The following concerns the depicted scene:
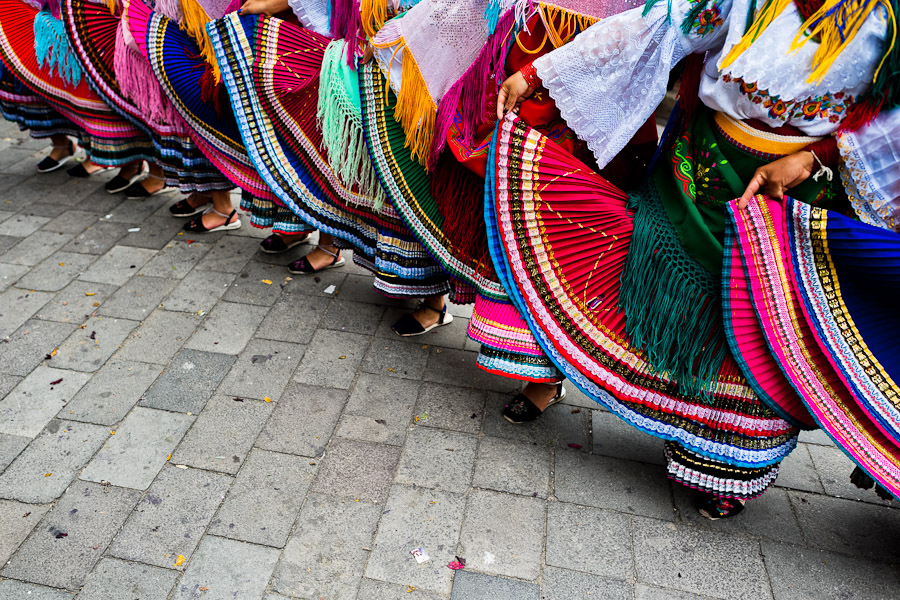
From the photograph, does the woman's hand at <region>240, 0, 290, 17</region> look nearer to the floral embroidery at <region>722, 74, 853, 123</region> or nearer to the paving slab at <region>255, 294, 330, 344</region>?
the paving slab at <region>255, 294, 330, 344</region>

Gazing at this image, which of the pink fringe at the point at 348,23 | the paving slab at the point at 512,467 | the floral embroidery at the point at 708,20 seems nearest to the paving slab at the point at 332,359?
the paving slab at the point at 512,467

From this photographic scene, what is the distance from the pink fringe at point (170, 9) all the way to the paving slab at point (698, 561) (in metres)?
2.61

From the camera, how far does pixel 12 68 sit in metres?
3.39

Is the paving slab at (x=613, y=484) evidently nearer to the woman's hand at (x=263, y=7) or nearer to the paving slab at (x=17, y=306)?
the woman's hand at (x=263, y=7)

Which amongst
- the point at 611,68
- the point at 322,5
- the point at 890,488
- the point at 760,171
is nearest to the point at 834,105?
the point at 760,171

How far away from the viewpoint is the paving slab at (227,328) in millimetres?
2613

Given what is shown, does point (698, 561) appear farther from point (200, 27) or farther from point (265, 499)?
point (200, 27)

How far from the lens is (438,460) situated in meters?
2.16

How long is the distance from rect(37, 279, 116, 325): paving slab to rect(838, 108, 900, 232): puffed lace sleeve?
2758mm

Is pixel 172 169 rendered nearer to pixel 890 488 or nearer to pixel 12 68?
pixel 12 68

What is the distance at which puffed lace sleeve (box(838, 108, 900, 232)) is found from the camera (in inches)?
58.7

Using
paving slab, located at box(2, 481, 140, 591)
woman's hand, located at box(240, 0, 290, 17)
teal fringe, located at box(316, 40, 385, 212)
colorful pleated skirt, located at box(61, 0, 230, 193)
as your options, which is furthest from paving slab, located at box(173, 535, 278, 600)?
colorful pleated skirt, located at box(61, 0, 230, 193)

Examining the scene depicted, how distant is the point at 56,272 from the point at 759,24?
2991 millimetres

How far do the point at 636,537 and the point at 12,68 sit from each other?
3.70m
